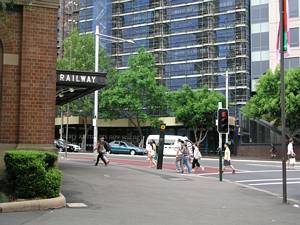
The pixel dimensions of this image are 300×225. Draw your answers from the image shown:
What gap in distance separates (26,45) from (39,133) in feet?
8.20

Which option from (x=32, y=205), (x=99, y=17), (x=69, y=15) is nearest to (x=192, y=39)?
(x=99, y=17)

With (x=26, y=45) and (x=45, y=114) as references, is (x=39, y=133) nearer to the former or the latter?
(x=45, y=114)

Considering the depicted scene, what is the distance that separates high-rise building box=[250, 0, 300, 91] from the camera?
2360 inches

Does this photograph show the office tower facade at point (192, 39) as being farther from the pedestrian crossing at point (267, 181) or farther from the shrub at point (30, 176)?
the shrub at point (30, 176)

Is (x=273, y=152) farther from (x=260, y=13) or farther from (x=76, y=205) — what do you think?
(x=76, y=205)

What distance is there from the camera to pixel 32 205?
11.1m

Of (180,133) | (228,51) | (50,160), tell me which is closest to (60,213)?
(50,160)

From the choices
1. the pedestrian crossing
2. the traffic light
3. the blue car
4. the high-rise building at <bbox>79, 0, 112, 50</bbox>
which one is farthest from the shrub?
the high-rise building at <bbox>79, 0, 112, 50</bbox>

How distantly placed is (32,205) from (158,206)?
315cm

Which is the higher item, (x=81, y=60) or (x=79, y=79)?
(x=81, y=60)

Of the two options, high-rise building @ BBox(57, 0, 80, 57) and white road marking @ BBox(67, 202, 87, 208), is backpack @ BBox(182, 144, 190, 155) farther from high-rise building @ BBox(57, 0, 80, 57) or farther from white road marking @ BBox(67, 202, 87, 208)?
high-rise building @ BBox(57, 0, 80, 57)

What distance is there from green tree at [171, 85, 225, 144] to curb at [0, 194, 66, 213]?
4481 centimetres

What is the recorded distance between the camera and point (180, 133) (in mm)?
66062

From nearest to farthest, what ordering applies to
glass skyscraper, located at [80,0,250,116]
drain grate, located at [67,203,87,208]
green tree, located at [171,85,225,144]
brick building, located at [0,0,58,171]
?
drain grate, located at [67,203,87,208]
brick building, located at [0,0,58,171]
green tree, located at [171,85,225,144]
glass skyscraper, located at [80,0,250,116]
